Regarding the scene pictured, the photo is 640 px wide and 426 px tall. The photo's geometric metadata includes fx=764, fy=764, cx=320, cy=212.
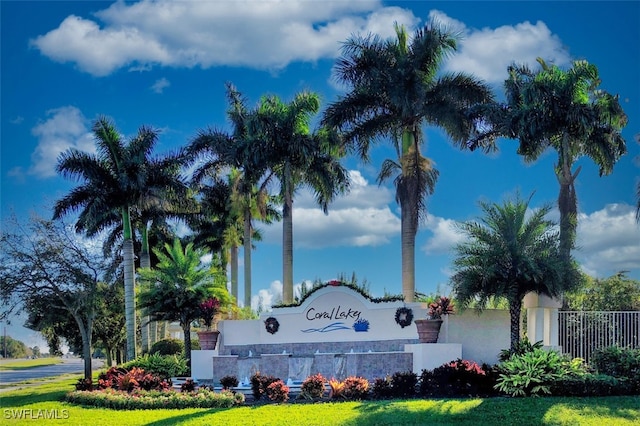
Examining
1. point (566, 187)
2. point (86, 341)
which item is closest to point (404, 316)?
point (566, 187)

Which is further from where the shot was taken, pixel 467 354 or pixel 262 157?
pixel 262 157

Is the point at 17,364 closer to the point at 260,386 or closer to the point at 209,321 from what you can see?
the point at 209,321

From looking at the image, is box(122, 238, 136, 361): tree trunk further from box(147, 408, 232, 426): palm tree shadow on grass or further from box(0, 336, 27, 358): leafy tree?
box(0, 336, 27, 358): leafy tree

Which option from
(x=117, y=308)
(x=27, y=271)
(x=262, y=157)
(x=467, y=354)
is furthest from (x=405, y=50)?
(x=117, y=308)

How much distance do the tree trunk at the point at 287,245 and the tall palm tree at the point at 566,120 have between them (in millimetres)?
9404

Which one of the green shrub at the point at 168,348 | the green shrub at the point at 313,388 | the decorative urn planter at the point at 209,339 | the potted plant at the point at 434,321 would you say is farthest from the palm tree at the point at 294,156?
the green shrub at the point at 313,388

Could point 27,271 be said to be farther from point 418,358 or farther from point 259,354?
point 418,358

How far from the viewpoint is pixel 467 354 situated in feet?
79.5

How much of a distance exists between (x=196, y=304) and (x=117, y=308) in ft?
50.7

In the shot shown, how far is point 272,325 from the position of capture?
2780 cm

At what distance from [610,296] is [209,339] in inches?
670

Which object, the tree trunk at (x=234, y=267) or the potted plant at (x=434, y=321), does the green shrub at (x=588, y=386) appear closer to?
the potted plant at (x=434, y=321)

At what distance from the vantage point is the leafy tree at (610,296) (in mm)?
29016

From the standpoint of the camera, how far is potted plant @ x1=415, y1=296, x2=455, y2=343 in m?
23.7
